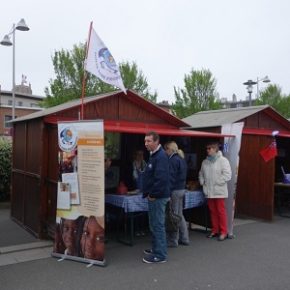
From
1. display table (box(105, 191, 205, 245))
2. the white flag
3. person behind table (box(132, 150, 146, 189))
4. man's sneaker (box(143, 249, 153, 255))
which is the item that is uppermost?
the white flag

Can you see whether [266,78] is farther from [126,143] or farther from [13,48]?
[126,143]

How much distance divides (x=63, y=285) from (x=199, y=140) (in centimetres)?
470

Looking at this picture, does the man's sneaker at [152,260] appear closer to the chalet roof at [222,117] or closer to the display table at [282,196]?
the chalet roof at [222,117]

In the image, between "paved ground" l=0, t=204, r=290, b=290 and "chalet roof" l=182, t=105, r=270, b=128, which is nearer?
"paved ground" l=0, t=204, r=290, b=290

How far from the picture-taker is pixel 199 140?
8.90m

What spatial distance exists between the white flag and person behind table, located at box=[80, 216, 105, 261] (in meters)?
2.23

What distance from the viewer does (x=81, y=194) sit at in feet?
19.9

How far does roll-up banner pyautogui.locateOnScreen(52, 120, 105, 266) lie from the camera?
5.90 metres

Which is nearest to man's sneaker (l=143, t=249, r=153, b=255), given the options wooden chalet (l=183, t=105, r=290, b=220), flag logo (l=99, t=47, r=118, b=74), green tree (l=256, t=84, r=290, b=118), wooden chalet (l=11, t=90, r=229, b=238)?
wooden chalet (l=11, t=90, r=229, b=238)

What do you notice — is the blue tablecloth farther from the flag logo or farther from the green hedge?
the green hedge

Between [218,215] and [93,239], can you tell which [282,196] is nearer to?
[218,215]

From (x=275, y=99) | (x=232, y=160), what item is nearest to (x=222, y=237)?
(x=232, y=160)

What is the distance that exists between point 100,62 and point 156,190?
223 centimetres

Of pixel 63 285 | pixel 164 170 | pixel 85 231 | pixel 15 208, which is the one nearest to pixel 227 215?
pixel 164 170
